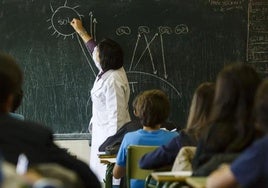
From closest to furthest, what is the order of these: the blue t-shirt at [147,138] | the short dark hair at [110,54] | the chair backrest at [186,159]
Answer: the chair backrest at [186,159] < the blue t-shirt at [147,138] < the short dark hair at [110,54]

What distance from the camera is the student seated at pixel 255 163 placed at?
2.00 meters

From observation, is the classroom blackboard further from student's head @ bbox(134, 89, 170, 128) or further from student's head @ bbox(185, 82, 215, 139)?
student's head @ bbox(185, 82, 215, 139)

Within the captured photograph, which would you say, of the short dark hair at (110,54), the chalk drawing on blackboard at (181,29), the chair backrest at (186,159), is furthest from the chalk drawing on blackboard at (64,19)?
the chair backrest at (186,159)

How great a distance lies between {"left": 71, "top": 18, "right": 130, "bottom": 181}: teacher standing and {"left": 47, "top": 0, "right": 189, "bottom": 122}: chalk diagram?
0.22 metres

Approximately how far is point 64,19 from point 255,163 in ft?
12.7

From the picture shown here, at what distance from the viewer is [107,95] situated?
209 inches

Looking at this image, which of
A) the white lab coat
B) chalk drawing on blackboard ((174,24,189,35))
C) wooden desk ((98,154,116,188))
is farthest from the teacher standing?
chalk drawing on blackboard ((174,24,189,35))

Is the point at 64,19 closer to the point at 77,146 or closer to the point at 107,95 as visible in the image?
the point at 107,95

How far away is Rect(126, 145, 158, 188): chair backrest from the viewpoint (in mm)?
3895

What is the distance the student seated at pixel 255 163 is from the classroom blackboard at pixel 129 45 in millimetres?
3581

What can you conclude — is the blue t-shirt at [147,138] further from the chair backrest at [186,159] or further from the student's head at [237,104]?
the student's head at [237,104]

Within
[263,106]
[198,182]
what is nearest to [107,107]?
[198,182]

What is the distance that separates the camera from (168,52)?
5.71 metres

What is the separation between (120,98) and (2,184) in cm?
422
